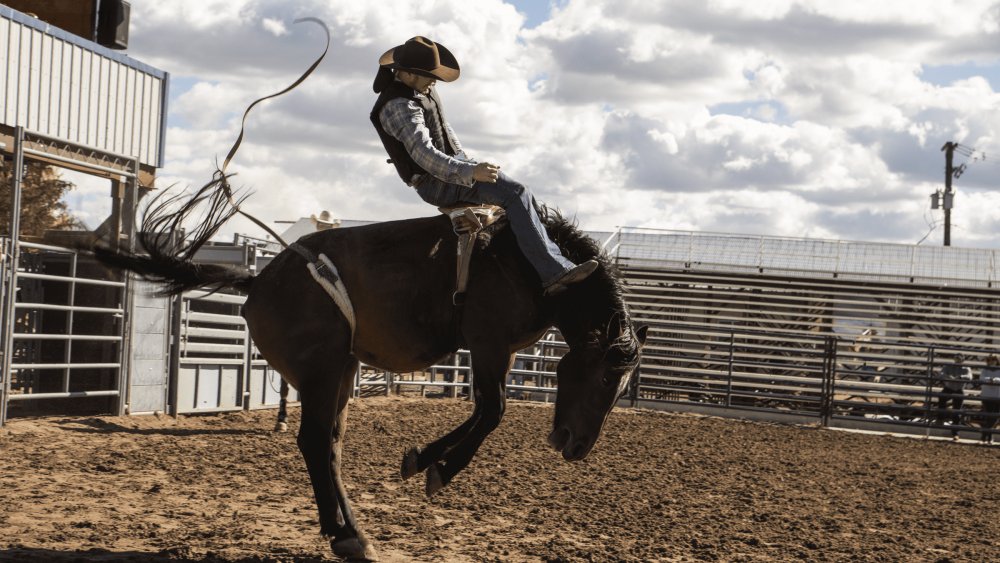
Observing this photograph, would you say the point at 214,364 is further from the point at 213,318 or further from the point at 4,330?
the point at 4,330

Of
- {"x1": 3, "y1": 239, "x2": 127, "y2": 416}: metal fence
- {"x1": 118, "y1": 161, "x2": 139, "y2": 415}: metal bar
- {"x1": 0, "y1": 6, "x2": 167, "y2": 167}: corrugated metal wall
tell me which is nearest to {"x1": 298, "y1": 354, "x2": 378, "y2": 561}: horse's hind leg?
{"x1": 3, "y1": 239, "x2": 127, "y2": 416}: metal fence

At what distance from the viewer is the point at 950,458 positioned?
13.4m

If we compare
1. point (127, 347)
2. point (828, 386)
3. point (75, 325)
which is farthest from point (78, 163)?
point (828, 386)

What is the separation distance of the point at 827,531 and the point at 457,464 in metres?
3.34

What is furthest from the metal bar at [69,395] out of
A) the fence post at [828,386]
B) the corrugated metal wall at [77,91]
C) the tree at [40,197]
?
the tree at [40,197]

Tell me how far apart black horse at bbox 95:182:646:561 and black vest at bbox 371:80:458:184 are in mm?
279

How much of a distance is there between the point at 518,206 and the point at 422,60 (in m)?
0.85

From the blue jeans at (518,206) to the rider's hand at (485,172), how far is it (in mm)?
155

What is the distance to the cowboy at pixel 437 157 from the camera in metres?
4.86

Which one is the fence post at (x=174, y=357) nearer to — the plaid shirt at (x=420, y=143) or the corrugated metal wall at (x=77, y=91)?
the corrugated metal wall at (x=77, y=91)

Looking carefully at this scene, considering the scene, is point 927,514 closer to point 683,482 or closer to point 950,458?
point 683,482

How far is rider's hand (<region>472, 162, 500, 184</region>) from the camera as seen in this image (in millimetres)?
4852

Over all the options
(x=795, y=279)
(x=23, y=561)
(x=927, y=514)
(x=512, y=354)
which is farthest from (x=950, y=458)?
(x=795, y=279)

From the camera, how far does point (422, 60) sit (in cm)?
512
